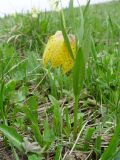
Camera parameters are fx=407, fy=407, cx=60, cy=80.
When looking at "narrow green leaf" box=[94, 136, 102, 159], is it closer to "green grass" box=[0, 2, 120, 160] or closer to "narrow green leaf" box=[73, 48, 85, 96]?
"green grass" box=[0, 2, 120, 160]

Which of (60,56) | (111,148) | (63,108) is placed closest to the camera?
(111,148)

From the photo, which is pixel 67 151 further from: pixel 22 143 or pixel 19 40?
pixel 19 40

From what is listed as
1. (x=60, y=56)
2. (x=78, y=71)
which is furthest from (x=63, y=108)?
(x=60, y=56)

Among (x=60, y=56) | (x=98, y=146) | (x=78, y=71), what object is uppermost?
(x=78, y=71)

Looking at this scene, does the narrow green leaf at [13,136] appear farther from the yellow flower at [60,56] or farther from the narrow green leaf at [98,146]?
the yellow flower at [60,56]

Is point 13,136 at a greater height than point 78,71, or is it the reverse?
point 78,71

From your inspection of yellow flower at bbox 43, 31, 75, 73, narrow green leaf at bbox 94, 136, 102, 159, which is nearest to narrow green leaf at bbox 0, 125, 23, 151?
narrow green leaf at bbox 94, 136, 102, 159

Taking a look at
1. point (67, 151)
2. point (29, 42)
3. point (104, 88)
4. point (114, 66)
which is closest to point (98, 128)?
point (67, 151)

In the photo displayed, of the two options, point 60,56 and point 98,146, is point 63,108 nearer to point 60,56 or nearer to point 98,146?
point 98,146
